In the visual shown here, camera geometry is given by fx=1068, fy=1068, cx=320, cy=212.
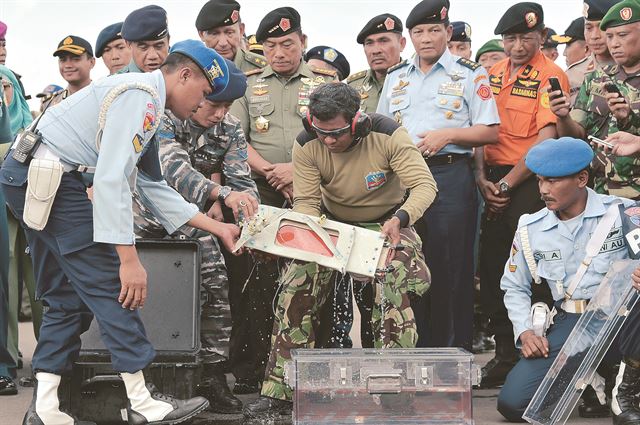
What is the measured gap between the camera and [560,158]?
17.5 ft

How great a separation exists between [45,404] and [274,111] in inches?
104

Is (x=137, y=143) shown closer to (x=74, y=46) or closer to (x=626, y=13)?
(x=626, y=13)

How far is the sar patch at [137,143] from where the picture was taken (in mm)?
4336

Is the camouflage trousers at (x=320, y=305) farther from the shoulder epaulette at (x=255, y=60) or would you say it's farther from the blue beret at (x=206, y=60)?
the shoulder epaulette at (x=255, y=60)

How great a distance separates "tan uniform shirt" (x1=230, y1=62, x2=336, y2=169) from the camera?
6531 mm

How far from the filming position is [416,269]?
5.38 metres

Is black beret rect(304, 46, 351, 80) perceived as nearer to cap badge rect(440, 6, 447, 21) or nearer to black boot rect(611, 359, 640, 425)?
cap badge rect(440, 6, 447, 21)

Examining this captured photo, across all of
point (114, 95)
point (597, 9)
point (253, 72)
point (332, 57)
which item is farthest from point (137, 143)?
point (332, 57)

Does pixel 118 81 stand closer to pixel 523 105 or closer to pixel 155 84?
pixel 155 84

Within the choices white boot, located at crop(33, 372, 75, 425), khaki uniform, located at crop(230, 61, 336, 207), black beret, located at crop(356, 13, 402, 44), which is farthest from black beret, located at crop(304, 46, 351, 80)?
white boot, located at crop(33, 372, 75, 425)

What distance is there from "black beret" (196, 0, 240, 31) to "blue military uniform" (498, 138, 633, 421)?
2377 millimetres

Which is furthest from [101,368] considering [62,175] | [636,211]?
[636,211]

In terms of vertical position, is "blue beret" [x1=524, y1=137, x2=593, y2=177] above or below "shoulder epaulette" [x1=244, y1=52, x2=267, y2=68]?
below

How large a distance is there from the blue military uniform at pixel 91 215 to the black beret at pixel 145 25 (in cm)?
144
